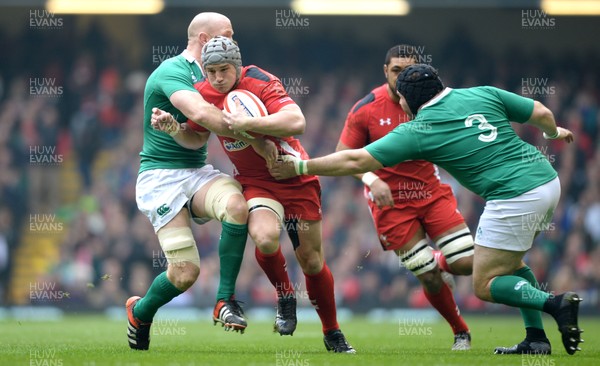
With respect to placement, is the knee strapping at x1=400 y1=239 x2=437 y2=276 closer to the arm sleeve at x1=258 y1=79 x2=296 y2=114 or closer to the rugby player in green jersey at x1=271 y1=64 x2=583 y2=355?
the rugby player in green jersey at x1=271 y1=64 x2=583 y2=355

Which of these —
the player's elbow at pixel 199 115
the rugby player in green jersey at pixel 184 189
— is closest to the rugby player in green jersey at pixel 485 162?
the rugby player in green jersey at pixel 184 189

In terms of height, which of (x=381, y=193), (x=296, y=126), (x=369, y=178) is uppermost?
(x=296, y=126)

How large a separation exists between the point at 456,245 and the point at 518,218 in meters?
1.44

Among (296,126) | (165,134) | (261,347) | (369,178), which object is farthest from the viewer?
(261,347)

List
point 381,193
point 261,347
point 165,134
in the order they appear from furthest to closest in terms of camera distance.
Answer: point 261,347
point 381,193
point 165,134

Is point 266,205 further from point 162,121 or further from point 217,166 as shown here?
point 217,166

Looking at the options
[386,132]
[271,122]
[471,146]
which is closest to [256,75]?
[271,122]

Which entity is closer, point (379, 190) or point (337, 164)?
point (337, 164)

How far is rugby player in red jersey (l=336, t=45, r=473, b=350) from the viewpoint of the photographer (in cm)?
912

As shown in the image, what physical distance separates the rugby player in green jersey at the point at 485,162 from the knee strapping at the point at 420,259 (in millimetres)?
1200

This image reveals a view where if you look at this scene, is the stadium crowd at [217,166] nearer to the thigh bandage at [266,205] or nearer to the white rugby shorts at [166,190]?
the white rugby shorts at [166,190]

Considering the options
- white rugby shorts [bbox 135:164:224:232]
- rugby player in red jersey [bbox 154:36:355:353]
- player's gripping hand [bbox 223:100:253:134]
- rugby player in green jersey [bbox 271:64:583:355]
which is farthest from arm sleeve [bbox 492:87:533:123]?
white rugby shorts [bbox 135:164:224:232]

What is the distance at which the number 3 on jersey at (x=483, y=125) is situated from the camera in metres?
7.76

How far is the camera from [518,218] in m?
7.71
